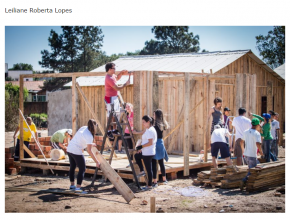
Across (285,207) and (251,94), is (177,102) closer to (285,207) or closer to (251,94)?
(251,94)

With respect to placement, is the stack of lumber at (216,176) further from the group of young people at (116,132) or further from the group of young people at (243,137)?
the group of young people at (116,132)

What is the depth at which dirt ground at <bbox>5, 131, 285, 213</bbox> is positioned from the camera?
267 inches

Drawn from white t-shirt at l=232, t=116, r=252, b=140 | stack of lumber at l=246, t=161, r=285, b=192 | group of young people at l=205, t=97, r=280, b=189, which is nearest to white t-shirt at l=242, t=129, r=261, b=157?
group of young people at l=205, t=97, r=280, b=189

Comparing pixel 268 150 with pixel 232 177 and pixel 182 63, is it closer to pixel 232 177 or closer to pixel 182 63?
pixel 232 177

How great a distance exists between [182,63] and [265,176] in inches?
328

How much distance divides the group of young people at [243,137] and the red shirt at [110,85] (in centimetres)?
270

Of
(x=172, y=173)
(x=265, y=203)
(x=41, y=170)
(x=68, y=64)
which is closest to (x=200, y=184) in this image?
(x=172, y=173)

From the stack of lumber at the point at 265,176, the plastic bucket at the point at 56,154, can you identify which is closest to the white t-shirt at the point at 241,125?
the stack of lumber at the point at 265,176

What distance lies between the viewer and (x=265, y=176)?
8070 mm

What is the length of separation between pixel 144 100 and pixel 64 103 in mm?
11766

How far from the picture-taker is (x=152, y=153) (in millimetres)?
8305

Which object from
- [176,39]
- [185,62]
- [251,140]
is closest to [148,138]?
[251,140]

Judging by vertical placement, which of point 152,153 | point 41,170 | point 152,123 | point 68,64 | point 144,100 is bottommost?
point 41,170

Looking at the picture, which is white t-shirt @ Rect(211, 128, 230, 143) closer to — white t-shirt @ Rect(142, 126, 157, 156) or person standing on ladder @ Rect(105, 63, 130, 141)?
white t-shirt @ Rect(142, 126, 157, 156)
